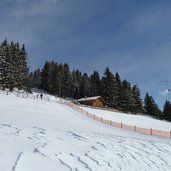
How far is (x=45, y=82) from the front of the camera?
12231 centimetres

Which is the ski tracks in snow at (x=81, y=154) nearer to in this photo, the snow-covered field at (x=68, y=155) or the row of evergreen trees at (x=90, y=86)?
the snow-covered field at (x=68, y=155)

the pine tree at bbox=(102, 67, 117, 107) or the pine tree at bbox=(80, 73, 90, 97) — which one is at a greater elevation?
the pine tree at bbox=(80, 73, 90, 97)

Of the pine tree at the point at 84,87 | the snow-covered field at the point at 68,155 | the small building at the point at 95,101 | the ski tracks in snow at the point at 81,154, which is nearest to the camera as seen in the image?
the snow-covered field at the point at 68,155

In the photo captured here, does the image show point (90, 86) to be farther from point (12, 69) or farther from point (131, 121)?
point (131, 121)

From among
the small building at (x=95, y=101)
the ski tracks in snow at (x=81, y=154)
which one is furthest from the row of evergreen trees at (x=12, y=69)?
the ski tracks in snow at (x=81, y=154)

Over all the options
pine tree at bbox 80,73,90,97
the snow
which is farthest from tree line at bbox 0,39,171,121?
the snow

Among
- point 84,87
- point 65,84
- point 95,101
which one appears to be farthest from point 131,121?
point 84,87

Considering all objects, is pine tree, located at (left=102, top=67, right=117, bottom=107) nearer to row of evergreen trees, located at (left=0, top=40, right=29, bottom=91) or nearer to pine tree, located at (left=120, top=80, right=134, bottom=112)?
pine tree, located at (left=120, top=80, right=134, bottom=112)

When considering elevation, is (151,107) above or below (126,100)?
below

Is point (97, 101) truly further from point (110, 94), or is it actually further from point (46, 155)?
point (46, 155)

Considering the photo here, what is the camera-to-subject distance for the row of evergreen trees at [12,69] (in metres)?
74.8

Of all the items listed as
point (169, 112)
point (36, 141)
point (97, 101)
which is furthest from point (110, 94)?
point (36, 141)

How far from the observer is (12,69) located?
79438 millimetres

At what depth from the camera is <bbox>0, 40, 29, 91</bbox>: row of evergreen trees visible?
7481 cm
